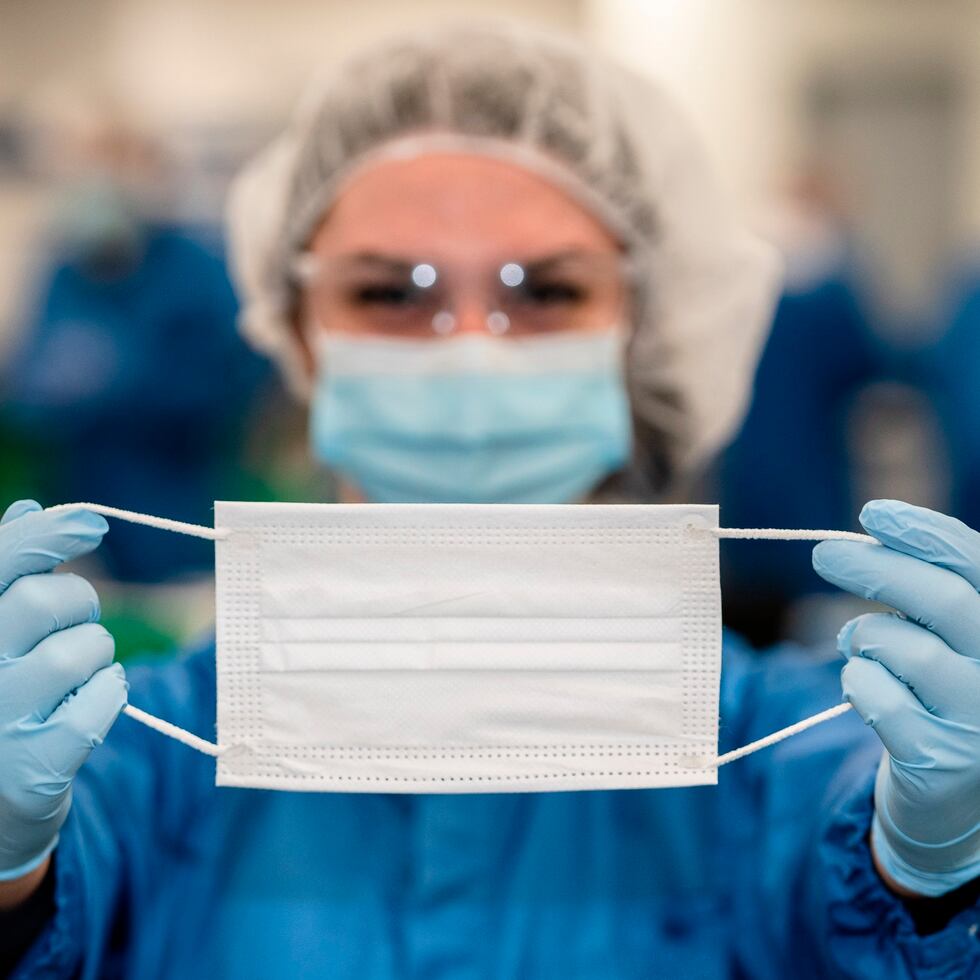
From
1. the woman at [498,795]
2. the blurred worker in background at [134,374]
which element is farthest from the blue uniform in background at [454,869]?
the blurred worker in background at [134,374]

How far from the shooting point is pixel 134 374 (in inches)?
121

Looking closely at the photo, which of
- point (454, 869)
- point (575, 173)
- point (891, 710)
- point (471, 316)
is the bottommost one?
point (454, 869)

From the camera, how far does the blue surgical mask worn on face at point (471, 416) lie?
1378mm

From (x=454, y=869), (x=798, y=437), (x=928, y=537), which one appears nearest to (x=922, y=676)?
(x=928, y=537)

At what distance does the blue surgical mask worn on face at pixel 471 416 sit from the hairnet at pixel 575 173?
0.17 metres

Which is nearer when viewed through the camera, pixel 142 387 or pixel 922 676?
pixel 922 676

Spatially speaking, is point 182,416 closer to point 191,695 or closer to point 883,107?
point 191,695

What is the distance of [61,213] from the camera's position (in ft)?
11.2

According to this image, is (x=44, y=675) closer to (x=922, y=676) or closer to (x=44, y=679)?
(x=44, y=679)

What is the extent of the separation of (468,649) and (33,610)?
39 centimetres

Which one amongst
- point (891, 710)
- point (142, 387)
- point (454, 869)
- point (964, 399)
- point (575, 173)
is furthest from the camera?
point (142, 387)

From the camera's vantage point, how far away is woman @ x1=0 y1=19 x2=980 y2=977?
0.95 metres

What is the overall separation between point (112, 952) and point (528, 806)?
18.6 inches

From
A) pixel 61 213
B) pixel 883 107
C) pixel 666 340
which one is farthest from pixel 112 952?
pixel 883 107
